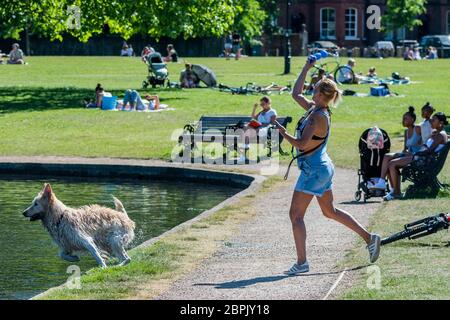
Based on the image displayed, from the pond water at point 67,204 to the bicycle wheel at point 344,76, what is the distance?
2573 cm

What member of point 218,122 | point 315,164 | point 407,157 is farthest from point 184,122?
point 315,164

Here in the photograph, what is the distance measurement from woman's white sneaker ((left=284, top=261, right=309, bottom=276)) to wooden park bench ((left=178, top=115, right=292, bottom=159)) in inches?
482

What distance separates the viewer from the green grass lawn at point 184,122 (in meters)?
13.0

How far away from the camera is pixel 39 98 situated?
135 ft

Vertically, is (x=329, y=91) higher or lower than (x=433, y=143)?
higher

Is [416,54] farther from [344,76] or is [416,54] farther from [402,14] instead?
[344,76]

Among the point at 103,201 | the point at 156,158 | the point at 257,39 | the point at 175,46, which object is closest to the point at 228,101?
the point at 156,158

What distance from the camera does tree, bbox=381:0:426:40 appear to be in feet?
295

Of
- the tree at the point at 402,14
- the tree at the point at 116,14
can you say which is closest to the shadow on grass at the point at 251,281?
the tree at the point at 116,14

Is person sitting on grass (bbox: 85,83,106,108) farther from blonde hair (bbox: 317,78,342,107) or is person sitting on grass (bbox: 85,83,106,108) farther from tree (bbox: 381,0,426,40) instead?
tree (bbox: 381,0,426,40)

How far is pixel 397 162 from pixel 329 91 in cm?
665

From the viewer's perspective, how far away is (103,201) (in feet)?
69.5

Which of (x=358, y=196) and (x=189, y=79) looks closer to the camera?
(x=358, y=196)

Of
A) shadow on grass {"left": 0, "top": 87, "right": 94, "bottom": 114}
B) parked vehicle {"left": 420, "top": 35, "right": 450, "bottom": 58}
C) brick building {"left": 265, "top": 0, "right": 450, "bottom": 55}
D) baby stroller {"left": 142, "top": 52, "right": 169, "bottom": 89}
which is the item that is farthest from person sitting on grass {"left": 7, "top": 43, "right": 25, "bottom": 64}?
brick building {"left": 265, "top": 0, "right": 450, "bottom": 55}
